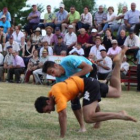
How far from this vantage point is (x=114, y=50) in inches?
685

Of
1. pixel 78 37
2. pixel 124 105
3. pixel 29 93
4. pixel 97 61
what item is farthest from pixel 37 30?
pixel 124 105

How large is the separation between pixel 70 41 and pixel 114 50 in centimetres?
237

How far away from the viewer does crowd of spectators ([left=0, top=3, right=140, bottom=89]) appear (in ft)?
57.2

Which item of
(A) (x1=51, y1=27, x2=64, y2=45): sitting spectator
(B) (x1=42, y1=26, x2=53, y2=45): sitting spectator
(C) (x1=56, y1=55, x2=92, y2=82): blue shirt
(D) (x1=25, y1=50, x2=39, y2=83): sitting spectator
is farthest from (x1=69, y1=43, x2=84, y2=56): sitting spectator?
(C) (x1=56, y1=55, x2=92, y2=82): blue shirt

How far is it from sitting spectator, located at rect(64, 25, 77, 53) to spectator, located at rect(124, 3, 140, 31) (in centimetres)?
219

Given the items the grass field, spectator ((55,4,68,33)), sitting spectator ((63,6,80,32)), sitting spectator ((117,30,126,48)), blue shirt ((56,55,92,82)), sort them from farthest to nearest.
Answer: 1. spectator ((55,4,68,33))
2. sitting spectator ((63,6,80,32))
3. sitting spectator ((117,30,126,48))
4. blue shirt ((56,55,92,82))
5. the grass field

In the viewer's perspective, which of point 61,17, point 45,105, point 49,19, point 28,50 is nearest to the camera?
point 45,105

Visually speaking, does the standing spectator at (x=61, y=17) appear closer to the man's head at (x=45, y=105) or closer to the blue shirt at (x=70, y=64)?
the blue shirt at (x=70, y=64)

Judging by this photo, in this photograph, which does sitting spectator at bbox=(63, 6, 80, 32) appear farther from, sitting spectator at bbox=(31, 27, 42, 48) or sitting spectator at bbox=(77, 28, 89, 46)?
sitting spectator at bbox=(77, 28, 89, 46)

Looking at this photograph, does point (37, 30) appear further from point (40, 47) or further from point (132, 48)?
point (132, 48)

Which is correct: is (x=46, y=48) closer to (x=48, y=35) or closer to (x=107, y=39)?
(x=48, y=35)

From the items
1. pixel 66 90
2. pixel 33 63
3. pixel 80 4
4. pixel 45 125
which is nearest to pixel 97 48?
pixel 33 63

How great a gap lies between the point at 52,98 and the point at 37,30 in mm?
12928

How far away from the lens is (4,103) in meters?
11.7
